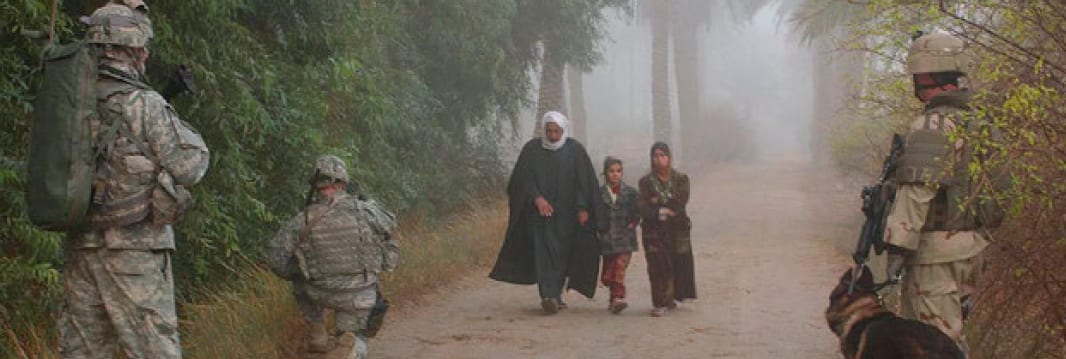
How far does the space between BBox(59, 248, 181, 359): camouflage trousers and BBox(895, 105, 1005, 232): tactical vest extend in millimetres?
3518

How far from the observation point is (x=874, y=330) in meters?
5.51

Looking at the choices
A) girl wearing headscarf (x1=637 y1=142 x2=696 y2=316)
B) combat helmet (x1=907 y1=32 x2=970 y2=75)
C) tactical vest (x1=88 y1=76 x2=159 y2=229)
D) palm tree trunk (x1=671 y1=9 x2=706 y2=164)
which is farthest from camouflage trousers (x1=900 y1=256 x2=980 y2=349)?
palm tree trunk (x1=671 y1=9 x2=706 y2=164)

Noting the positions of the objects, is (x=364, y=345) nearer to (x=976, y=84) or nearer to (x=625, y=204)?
(x=625, y=204)

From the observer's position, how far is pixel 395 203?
45.5 feet

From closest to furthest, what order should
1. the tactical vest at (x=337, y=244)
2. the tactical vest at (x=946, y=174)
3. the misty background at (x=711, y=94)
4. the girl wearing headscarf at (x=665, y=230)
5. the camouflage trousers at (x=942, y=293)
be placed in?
1. the tactical vest at (x=946, y=174)
2. the camouflage trousers at (x=942, y=293)
3. the tactical vest at (x=337, y=244)
4. the girl wearing headscarf at (x=665, y=230)
5. the misty background at (x=711, y=94)

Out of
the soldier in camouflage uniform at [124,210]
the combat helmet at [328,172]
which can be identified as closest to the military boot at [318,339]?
the combat helmet at [328,172]

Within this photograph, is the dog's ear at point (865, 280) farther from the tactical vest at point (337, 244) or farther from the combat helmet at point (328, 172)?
the combat helmet at point (328, 172)

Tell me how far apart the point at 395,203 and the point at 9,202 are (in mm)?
7284

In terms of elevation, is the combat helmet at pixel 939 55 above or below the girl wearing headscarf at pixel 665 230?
above

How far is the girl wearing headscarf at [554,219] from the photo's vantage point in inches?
409

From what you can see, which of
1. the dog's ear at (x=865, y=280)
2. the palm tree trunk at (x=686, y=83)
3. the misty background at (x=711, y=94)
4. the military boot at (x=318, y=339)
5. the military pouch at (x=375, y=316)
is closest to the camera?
the dog's ear at (x=865, y=280)

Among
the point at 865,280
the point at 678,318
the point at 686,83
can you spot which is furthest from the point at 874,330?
the point at 686,83

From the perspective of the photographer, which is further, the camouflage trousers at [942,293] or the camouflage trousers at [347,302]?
the camouflage trousers at [347,302]

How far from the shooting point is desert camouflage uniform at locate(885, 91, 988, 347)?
5652mm
